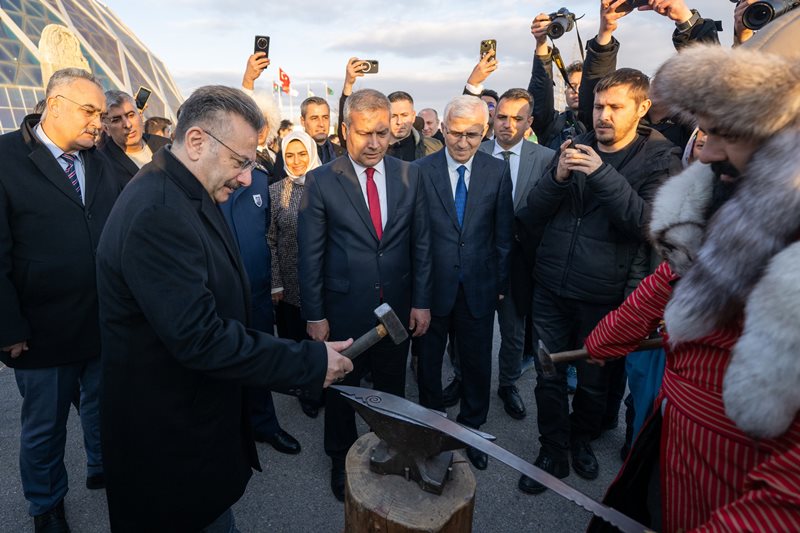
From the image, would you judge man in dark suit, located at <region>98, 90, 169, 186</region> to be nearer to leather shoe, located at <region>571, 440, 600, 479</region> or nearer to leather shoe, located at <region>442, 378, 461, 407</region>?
leather shoe, located at <region>442, 378, 461, 407</region>

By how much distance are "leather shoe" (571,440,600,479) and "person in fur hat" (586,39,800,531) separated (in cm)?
165

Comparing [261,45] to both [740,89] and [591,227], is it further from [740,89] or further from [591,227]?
[740,89]

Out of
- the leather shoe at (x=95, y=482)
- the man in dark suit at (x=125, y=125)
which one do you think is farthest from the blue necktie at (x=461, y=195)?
the leather shoe at (x=95, y=482)

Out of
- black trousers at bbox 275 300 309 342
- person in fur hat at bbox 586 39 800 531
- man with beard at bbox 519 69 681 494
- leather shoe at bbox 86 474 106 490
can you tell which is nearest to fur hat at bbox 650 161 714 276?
person in fur hat at bbox 586 39 800 531

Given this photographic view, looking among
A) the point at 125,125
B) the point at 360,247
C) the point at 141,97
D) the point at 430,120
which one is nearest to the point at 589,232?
the point at 360,247

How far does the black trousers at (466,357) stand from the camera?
3.35 meters

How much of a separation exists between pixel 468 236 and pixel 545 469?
1.69 meters

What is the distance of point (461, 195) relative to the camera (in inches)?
130

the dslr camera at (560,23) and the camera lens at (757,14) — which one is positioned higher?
the dslr camera at (560,23)

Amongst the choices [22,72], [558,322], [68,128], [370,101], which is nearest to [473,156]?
[370,101]

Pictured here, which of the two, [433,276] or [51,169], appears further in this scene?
[433,276]

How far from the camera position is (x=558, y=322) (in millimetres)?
3074

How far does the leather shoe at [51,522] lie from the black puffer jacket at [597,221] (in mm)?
3335

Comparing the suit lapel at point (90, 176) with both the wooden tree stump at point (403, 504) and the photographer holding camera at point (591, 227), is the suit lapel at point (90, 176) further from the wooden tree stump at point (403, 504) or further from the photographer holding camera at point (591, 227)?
the photographer holding camera at point (591, 227)
